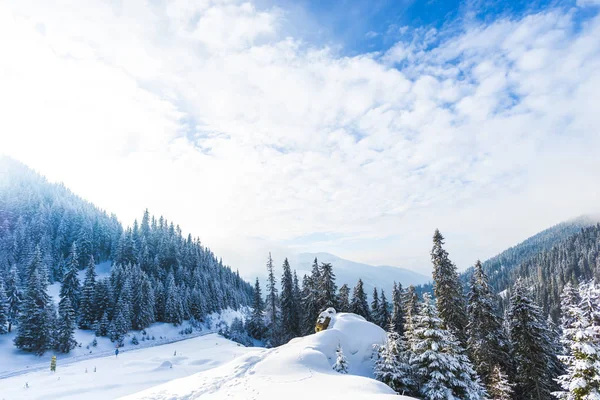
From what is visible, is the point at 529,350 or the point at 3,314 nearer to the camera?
the point at 529,350

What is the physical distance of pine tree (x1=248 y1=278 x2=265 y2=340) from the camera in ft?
226

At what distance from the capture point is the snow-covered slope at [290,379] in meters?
14.3

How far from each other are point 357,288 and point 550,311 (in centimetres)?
10190

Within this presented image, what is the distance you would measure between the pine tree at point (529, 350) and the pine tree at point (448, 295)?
14.0ft

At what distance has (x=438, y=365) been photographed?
20.0 m

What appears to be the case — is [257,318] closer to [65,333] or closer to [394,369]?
[65,333]

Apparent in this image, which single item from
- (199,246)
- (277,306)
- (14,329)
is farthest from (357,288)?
(199,246)

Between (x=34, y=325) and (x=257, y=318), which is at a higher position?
(x=34, y=325)

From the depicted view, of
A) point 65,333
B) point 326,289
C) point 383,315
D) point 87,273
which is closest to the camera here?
point 326,289

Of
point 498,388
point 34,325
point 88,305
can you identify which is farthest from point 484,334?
point 88,305

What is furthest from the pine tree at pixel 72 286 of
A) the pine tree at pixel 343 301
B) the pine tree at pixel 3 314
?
the pine tree at pixel 343 301

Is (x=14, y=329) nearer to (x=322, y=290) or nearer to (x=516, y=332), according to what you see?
(x=322, y=290)

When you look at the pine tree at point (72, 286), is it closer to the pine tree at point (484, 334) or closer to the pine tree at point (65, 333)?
the pine tree at point (65, 333)

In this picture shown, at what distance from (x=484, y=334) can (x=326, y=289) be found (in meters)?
23.1
